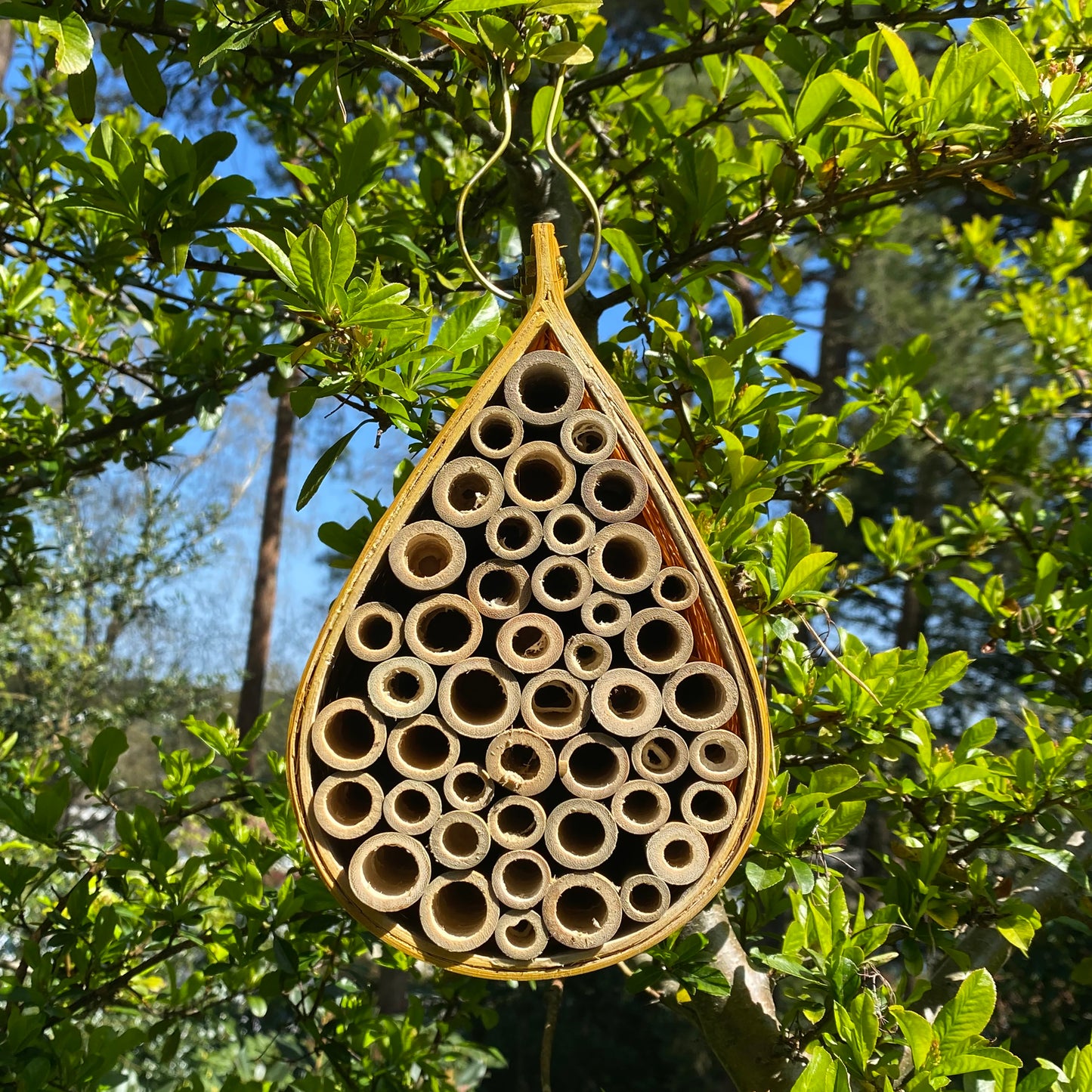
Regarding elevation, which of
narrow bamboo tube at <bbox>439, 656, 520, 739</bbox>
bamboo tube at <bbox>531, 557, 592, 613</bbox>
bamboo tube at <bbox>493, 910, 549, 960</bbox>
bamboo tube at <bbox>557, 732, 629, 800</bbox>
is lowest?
bamboo tube at <bbox>493, 910, 549, 960</bbox>

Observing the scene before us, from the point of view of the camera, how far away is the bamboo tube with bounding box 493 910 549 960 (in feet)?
2.80

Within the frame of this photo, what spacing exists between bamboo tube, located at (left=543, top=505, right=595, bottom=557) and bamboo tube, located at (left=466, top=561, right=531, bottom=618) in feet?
0.14

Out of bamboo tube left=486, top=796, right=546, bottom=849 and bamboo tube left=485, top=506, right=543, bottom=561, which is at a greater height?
bamboo tube left=485, top=506, right=543, bottom=561

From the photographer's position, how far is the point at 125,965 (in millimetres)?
1534

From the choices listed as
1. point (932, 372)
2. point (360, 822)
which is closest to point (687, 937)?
point (360, 822)

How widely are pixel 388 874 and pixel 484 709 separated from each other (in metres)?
0.18

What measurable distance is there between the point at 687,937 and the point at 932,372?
7906 millimetres

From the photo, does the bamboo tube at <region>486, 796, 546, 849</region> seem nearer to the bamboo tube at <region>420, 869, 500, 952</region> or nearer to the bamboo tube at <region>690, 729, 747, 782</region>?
the bamboo tube at <region>420, 869, 500, 952</region>

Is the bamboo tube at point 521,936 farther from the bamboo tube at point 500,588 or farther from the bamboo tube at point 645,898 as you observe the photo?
the bamboo tube at point 500,588

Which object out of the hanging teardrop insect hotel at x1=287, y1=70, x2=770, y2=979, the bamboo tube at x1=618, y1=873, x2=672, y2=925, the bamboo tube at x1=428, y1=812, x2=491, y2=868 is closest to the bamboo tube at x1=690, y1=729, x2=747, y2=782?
the hanging teardrop insect hotel at x1=287, y1=70, x2=770, y2=979

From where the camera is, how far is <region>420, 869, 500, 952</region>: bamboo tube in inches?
33.3

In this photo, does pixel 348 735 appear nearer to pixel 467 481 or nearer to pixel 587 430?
pixel 467 481

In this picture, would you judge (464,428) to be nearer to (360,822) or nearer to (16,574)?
(360,822)

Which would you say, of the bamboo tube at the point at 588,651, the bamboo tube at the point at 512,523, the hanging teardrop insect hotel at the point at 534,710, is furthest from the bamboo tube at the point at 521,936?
the bamboo tube at the point at 512,523
